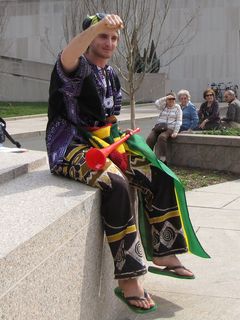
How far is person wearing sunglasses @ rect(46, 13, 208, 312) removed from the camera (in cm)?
336

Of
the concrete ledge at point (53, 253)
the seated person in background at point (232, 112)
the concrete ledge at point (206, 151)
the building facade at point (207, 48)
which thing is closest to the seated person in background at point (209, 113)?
the seated person in background at point (232, 112)

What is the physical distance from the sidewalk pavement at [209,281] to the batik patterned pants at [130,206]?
1.49ft

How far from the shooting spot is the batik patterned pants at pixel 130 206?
3.27m

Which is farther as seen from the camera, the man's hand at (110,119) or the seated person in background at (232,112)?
the seated person in background at (232,112)

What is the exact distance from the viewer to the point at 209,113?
12.0 m

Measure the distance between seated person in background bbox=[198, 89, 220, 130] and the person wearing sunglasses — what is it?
8053 mm

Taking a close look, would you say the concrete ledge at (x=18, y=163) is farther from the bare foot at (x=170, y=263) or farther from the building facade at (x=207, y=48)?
the building facade at (x=207, y=48)

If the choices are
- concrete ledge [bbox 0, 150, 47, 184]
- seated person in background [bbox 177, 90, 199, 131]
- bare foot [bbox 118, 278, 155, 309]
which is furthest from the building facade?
bare foot [bbox 118, 278, 155, 309]

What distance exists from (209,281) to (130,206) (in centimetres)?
143

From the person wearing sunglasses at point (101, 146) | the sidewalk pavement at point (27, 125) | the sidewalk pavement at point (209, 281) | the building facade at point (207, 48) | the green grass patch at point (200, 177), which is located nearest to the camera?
the person wearing sunglasses at point (101, 146)

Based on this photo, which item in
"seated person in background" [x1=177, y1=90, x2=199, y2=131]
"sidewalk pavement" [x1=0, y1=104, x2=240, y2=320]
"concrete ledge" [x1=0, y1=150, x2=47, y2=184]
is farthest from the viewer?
"seated person in background" [x1=177, y1=90, x2=199, y2=131]

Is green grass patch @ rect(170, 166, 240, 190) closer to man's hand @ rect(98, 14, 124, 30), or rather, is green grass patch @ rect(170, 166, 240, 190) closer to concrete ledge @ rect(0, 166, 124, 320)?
concrete ledge @ rect(0, 166, 124, 320)

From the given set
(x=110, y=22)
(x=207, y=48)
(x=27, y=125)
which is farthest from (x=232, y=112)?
(x=207, y=48)

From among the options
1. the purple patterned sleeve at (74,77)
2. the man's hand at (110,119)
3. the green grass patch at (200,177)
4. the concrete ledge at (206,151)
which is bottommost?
the green grass patch at (200,177)
